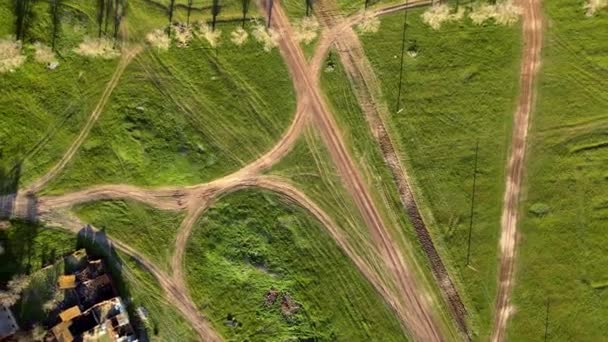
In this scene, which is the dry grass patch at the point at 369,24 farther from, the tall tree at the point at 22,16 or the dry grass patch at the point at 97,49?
the tall tree at the point at 22,16

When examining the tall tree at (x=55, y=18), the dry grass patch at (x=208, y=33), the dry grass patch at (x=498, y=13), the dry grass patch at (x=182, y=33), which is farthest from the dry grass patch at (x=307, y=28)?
the tall tree at (x=55, y=18)

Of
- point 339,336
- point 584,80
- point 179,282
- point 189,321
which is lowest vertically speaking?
point 339,336

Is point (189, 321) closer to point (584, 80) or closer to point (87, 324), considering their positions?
point (87, 324)

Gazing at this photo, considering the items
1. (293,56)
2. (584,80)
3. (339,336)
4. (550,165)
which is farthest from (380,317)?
(584,80)

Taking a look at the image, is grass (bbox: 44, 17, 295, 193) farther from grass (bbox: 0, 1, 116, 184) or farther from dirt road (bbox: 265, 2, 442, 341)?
grass (bbox: 0, 1, 116, 184)

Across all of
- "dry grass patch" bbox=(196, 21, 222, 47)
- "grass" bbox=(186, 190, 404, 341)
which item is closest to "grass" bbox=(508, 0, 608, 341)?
"grass" bbox=(186, 190, 404, 341)
